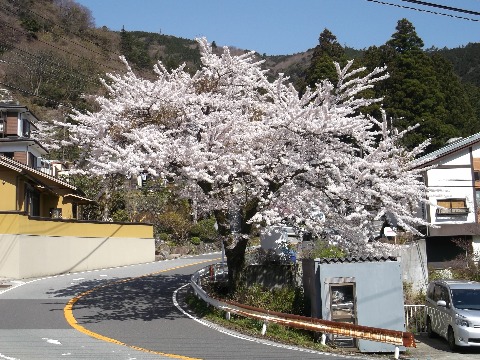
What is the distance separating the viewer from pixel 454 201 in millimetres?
26984

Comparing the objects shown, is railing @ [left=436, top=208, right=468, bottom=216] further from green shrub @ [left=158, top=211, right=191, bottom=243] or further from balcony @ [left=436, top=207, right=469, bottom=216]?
green shrub @ [left=158, top=211, right=191, bottom=243]

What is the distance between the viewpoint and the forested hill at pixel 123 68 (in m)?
43.5

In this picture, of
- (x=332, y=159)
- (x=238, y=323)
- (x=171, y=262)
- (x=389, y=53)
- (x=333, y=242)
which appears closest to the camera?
(x=238, y=323)

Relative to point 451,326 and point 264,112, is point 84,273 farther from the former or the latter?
point 451,326

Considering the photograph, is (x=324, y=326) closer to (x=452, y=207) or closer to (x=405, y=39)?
(x=452, y=207)

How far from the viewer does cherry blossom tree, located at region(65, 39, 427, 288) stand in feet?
48.2

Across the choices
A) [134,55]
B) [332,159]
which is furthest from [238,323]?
[134,55]

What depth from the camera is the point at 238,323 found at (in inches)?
Result: 558

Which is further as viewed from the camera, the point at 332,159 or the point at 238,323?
the point at 332,159

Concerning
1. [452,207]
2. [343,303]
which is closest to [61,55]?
[452,207]

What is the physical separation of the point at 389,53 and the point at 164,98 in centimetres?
3580

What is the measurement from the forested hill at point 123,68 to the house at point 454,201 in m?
11.6

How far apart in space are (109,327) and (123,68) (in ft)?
210

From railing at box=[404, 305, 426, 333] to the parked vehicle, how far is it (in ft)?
1.65
